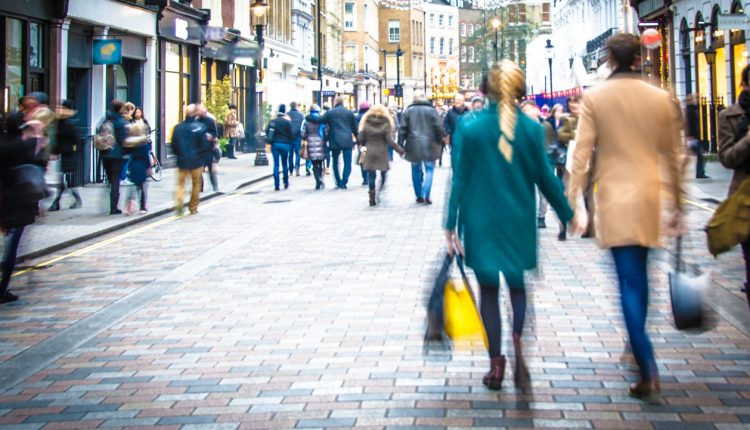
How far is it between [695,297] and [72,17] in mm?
20153

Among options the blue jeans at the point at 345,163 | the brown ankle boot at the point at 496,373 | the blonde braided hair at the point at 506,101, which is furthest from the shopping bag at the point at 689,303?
the blue jeans at the point at 345,163

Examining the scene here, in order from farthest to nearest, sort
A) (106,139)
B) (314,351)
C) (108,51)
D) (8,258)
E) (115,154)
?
1. (108,51)
2. (106,139)
3. (115,154)
4. (8,258)
5. (314,351)

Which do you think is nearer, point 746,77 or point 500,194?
point 500,194

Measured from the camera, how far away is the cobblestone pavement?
5449 millimetres

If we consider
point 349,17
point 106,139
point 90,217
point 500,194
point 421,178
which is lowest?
point 90,217

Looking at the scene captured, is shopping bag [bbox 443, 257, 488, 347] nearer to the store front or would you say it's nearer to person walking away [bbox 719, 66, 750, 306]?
person walking away [bbox 719, 66, 750, 306]

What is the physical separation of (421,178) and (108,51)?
9775 mm

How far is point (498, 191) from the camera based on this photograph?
5.73m

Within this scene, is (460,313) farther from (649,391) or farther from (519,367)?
(649,391)

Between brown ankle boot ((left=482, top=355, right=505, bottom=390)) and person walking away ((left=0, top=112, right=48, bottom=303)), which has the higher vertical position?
person walking away ((left=0, top=112, right=48, bottom=303))

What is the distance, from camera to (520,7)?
84.8m

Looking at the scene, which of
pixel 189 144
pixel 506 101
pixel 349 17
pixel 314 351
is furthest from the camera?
pixel 349 17

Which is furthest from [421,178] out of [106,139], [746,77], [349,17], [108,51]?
[349,17]

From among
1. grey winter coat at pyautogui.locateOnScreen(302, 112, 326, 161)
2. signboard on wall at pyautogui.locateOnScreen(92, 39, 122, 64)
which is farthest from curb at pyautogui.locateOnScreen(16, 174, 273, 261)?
signboard on wall at pyautogui.locateOnScreen(92, 39, 122, 64)
